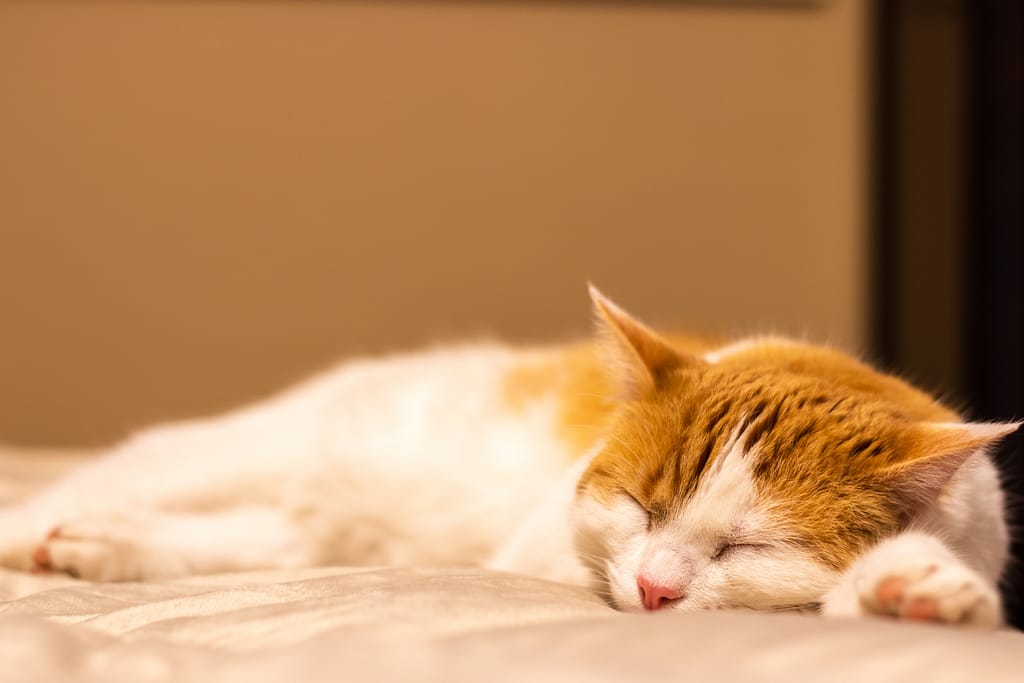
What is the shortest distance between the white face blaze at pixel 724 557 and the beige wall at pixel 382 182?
2.10 metres

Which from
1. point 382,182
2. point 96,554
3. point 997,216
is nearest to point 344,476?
point 96,554

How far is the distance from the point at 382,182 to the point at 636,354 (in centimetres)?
207

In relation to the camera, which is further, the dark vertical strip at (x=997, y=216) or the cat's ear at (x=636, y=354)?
the dark vertical strip at (x=997, y=216)

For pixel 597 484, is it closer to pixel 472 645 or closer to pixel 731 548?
pixel 731 548

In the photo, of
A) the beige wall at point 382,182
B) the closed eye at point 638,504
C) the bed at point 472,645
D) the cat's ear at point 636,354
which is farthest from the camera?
the beige wall at point 382,182

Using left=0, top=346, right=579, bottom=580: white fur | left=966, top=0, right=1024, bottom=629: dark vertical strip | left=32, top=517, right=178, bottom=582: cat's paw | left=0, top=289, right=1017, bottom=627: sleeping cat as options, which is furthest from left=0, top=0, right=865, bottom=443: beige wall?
left=32, top=517, right=178, bottom=582: cat's paw

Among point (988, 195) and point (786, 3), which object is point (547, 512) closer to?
point (988, 195)

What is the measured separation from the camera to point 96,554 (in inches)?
49.5

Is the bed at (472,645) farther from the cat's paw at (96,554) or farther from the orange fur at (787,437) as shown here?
the cat's paw at (96,554)

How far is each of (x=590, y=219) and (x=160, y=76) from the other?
146 centimetres

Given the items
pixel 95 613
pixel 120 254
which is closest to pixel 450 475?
pixel 95 613

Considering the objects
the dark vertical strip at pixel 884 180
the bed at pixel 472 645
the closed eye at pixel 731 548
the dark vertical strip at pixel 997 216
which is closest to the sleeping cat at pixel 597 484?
the closed eye at pixel 731 548

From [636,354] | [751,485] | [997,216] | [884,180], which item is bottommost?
[751,485]

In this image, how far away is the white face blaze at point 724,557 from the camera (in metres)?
0.96
